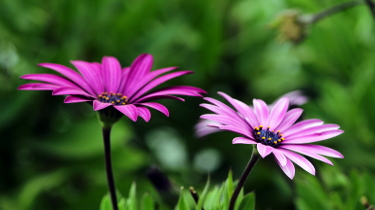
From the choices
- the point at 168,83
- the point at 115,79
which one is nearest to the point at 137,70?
the point at 115,79

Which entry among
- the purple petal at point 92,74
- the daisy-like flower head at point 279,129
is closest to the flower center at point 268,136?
the daisy-like flower head at point 279,129

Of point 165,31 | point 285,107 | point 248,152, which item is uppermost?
point 165,31

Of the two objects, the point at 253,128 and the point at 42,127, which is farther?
the point at 42,127

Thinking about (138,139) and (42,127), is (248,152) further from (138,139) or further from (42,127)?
(42,127)

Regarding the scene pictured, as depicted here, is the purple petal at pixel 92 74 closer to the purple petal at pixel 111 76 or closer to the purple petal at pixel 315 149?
the purple petal at pixel 111 76

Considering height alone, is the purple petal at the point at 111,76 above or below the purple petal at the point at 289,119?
above

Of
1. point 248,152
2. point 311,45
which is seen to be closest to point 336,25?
point 311,45

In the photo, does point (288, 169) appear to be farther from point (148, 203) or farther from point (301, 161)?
point (148, 203)
